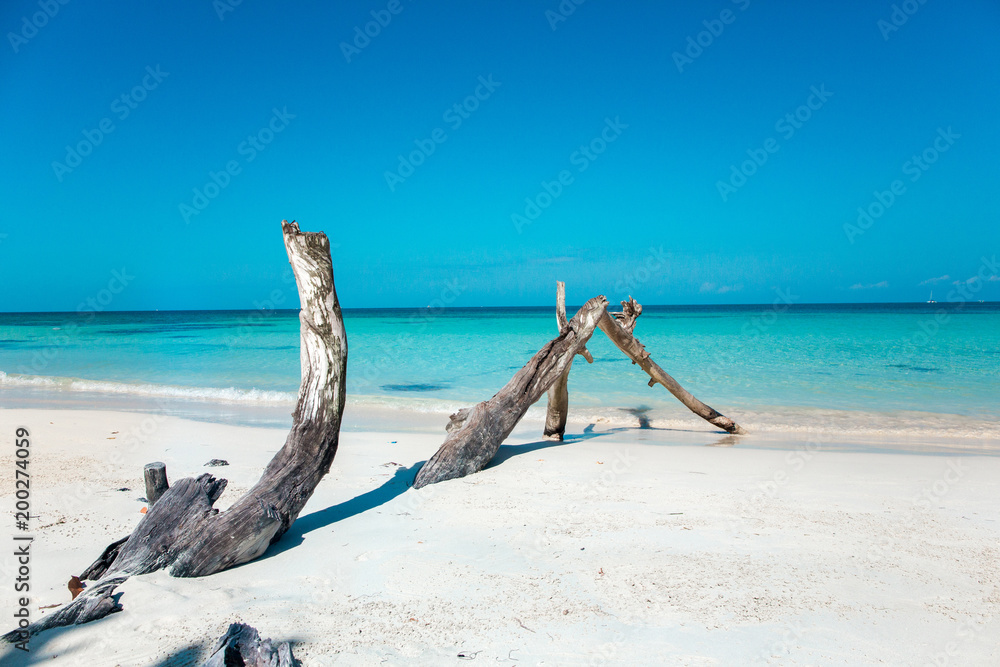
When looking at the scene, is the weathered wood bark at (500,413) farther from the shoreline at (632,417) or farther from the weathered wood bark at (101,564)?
the shoreline at (632,417)

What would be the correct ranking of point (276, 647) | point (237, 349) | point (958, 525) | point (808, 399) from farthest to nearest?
1. point (237, 349)
2. point (808, 399)
3. point (958, 525)
4. point (276, 647)

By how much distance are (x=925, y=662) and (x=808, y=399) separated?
9.26 m

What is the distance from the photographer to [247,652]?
2252 mm

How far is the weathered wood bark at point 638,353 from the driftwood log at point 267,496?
3.61 meters

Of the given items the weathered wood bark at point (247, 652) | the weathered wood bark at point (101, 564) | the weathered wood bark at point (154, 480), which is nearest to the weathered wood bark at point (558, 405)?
the weathered wood bark at point (154, 480)

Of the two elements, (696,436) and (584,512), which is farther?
(696,436)

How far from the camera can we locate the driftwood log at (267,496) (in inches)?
128

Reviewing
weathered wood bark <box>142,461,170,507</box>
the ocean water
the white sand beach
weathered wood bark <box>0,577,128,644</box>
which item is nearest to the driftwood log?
weathered wood bark <box>0,577,128,644</box>

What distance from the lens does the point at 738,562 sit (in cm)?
341

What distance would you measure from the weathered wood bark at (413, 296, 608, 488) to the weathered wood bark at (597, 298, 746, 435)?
491mm

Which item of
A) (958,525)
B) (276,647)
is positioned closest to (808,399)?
(958,525)

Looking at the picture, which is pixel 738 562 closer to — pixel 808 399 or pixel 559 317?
pixel 559 317

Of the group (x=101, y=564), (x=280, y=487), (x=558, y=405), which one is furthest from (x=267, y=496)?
(x=558, y=405)

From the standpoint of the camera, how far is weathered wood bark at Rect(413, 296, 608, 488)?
16.8 ft
